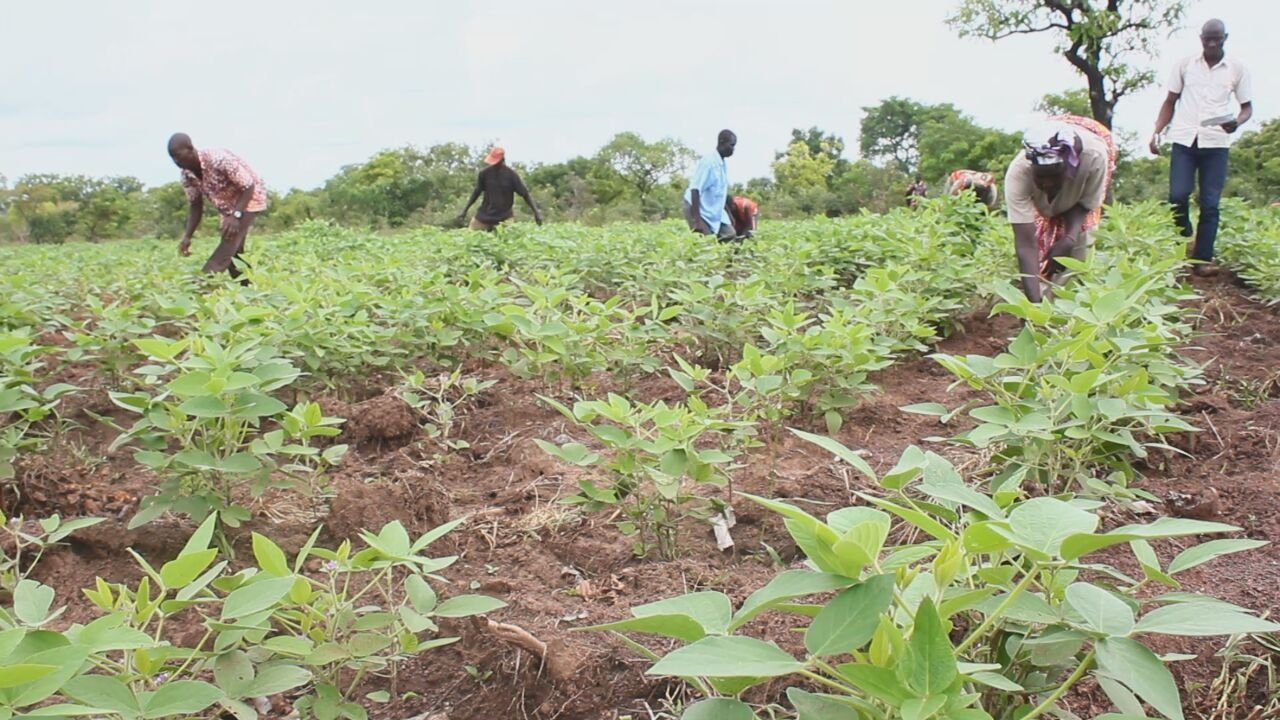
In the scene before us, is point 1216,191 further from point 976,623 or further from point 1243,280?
point 976,623

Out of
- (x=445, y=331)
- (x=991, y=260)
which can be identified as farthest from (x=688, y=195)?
(x=445, y=331)

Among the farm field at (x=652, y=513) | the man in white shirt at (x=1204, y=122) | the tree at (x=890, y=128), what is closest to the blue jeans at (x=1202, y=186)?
the man in white shirt at (x=1204, y=122)

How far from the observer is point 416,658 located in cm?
180

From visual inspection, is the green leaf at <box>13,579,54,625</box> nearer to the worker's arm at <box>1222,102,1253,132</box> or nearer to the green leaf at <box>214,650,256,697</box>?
the green leaf at <box>214,650,256,697</box>

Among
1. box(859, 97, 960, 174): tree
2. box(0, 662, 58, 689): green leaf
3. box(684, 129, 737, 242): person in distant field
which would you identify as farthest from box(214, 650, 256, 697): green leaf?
box(859, 97, 960, 174): tree

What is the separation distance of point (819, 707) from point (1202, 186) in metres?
5.51

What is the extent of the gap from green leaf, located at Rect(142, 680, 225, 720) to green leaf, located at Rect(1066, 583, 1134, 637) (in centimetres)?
96

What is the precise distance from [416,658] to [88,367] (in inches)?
111

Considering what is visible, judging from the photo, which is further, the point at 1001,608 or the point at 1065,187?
the point at 1065,187

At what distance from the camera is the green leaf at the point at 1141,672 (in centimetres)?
92

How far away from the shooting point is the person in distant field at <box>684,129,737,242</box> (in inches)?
315

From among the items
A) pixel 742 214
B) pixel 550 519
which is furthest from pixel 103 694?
pixel 742 214

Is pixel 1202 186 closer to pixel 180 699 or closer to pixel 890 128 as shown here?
pixel 180 699

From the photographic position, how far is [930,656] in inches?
35.8
